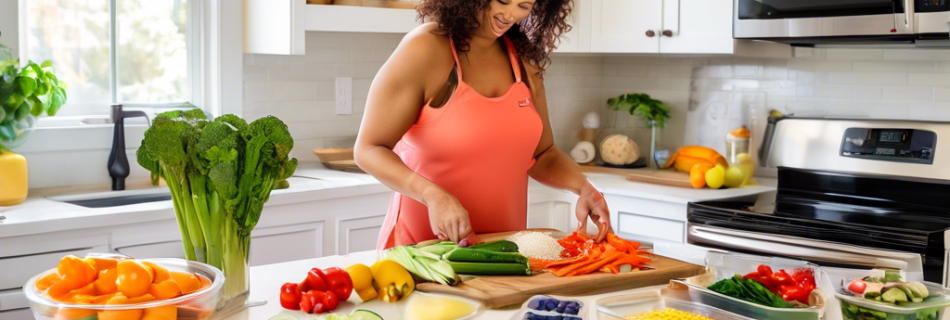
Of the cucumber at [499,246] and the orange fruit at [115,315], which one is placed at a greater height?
the cucumber at [499,246]

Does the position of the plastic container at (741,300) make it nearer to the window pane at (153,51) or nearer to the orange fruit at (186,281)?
the orange fruit at (186,281)

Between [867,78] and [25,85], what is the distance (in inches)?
117

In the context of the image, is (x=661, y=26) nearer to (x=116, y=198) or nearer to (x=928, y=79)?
(x=928, y=79)

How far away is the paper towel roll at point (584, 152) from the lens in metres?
4.19

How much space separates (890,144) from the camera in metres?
3.37

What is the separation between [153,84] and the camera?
3379 millimetres

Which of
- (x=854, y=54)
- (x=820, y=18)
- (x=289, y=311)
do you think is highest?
(x=820, y=18)

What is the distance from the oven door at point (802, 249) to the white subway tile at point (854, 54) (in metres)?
0.96

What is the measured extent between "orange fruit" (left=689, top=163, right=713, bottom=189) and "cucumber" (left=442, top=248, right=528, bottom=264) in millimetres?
1900

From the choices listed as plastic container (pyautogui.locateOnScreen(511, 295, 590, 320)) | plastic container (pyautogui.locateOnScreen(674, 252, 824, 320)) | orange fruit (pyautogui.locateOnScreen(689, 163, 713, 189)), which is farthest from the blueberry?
orange fruit (pyautogui.locateOnScreen(689, 163, 713, 189))

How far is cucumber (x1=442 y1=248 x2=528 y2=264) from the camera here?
177cm

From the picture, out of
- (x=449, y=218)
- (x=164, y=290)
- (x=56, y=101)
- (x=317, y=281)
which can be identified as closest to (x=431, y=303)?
(x=317, y=281)

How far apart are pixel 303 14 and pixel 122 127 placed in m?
0.73

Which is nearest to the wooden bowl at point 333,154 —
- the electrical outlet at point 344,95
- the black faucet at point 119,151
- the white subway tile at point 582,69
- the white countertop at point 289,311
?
the electrical outlet at point 344,95
